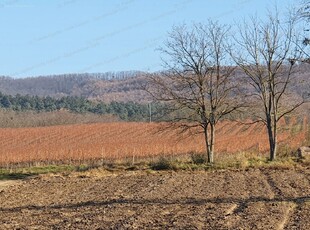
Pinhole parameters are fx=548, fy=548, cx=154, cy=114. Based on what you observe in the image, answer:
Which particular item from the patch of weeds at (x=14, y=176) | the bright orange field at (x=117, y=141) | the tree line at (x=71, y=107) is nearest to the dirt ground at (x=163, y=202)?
the patch of weeds at (x=14, y=176)

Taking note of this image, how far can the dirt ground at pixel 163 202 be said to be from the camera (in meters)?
11.8

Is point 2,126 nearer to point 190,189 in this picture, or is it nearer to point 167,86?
point 167,86

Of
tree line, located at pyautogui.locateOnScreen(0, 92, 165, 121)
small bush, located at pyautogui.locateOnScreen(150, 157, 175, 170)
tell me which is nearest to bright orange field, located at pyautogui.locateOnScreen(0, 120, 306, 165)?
small bush, located at pyautogui.locateOnScreen(150, 157, 175, 170)

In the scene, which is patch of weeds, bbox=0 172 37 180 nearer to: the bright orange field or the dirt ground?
the dirt ground

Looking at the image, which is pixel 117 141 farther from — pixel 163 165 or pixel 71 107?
pixel 71 107

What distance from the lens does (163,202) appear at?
15.3 metres

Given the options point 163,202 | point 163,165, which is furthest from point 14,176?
point 163,202

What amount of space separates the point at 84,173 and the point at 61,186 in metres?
5.10

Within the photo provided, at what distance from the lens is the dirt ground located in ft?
38.8

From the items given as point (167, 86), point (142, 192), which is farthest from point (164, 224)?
point (167, 86)

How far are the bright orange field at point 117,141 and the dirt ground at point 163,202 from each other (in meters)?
8.87

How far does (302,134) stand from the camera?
4038cm

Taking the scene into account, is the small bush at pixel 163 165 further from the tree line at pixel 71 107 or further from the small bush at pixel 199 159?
the tree line at pixel 71 107

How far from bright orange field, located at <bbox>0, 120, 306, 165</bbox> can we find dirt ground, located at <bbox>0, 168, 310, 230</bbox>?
29.1 ft
